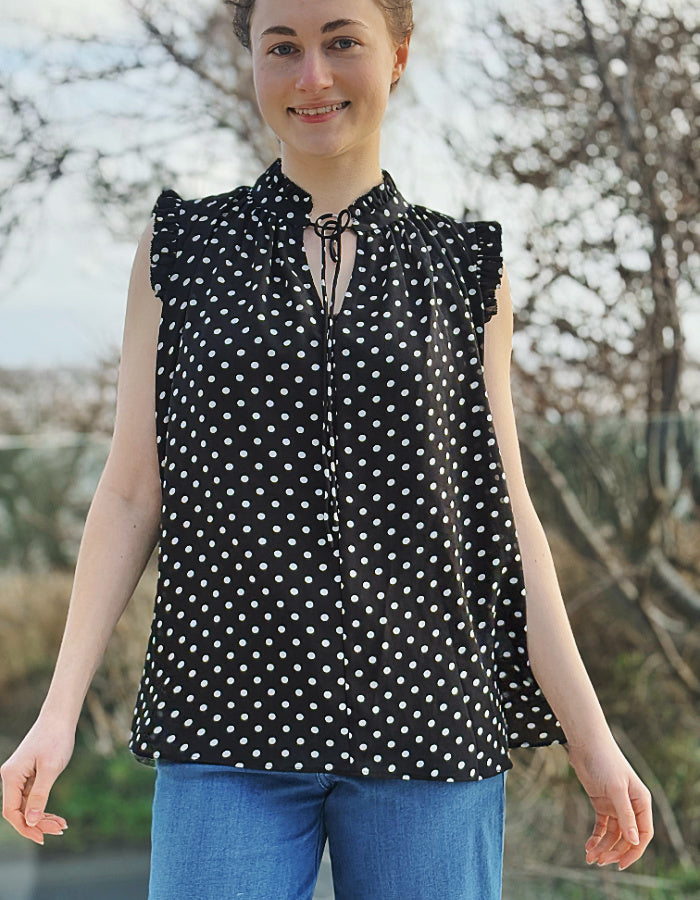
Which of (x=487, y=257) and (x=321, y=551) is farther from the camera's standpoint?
(x=487, y=257)

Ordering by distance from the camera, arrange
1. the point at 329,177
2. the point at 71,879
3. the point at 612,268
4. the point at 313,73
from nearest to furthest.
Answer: the point at 313,73 < the point at 329,177 < the point at 612,268 < the point at 71,879

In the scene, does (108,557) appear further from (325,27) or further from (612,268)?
(612,268)

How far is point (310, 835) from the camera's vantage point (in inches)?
52.4

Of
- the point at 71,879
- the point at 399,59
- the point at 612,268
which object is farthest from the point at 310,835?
the point at 71,879

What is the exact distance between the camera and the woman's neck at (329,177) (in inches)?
58.2

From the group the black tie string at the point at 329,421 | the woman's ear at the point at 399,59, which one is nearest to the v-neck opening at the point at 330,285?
the black tie string at the point at 329,421

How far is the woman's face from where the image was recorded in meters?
1.37

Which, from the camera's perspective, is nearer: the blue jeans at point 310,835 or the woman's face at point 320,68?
the blue jeans at point 310,835

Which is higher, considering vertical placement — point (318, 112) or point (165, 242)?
point (318, 112)

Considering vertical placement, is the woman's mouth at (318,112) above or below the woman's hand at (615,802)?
above

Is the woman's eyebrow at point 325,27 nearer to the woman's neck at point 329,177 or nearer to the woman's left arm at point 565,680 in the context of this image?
the woman's neck at point 329,177

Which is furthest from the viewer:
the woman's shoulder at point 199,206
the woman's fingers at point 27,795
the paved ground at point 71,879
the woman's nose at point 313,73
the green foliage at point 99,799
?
the green foliage at point 99,799

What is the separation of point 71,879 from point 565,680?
2.45m

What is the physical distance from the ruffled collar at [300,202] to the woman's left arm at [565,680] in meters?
0.20
